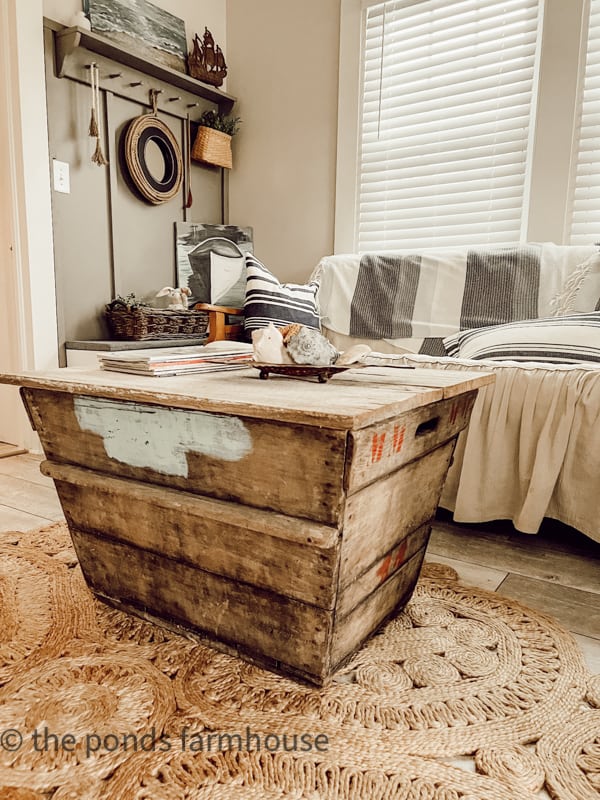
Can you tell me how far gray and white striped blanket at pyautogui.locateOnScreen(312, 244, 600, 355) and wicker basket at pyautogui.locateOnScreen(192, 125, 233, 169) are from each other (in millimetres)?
1066

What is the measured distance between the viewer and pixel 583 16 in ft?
7.21

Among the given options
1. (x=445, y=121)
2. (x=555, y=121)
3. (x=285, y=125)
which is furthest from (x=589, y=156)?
(x=285, y=125)

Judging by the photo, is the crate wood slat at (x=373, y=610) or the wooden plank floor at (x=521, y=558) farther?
the wooden plank floor at (x=521, y=558)

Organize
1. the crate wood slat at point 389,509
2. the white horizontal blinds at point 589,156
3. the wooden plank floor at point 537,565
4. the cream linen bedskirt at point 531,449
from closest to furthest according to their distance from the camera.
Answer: the crate wood slat at point 389,509 < the wooden plank floor at point 537,565 < the cream linen bedskirt at point 531,449 < the white horizontal blinds at point 589,156

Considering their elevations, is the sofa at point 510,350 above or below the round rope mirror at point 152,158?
below

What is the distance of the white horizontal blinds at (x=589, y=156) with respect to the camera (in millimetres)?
2203

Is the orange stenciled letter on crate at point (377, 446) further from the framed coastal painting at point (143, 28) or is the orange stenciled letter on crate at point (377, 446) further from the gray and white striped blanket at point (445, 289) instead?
the framed coastal painting at point (143, 28)

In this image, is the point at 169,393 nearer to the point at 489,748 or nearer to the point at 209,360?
the point at 209,360

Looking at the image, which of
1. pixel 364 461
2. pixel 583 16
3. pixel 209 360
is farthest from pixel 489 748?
pixel 583 16

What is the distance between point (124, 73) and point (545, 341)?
2224mm

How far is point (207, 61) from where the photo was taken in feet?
9.56

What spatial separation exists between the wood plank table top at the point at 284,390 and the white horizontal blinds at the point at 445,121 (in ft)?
5.77

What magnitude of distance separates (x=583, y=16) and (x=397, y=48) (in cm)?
81

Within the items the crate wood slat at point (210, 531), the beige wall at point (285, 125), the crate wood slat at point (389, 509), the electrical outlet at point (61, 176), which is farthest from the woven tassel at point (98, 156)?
the crate wood slat at point (389, 509)
